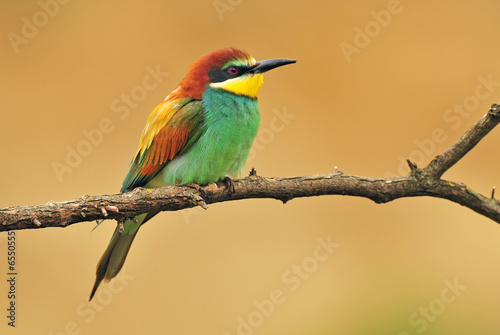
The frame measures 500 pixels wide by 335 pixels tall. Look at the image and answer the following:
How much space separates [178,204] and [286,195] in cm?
32

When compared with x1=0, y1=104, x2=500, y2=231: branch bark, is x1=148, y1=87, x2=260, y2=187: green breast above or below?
above

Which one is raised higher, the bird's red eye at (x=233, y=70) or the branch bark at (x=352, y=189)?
the bird's red eye at (x=233, y=70)

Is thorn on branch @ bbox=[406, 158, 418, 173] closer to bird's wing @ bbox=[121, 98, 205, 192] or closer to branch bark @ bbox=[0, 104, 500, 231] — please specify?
branch bark @ bbox=[0, 104, 500, 231]

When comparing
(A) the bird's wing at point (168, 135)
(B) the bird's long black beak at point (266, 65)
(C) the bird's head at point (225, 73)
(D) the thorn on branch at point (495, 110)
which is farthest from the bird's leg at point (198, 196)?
(D) the thorn on branch at point (495, 110)

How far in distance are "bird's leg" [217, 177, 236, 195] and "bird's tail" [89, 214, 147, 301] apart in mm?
287

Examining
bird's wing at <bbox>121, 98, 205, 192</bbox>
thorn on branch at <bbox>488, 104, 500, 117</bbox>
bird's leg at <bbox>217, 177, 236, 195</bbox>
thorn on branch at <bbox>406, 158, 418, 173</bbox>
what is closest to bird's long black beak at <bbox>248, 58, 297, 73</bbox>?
bird's wing at <bbox>121, 98, 205, 192</bbox>

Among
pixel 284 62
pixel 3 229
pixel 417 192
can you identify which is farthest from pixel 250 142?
pixel 3 229

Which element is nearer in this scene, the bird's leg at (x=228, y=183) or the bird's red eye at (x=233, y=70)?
the bird's leg at (x=228, y=183)

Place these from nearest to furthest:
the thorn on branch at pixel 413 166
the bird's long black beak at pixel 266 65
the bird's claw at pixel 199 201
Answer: the bird's claw at pixel 199 201, the thorn on branch at pixel 413 166, the bird's long black beak at pixel 266 65

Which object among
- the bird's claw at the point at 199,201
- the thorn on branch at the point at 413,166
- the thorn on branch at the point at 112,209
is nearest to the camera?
the thorn on branch at the point at 112,209

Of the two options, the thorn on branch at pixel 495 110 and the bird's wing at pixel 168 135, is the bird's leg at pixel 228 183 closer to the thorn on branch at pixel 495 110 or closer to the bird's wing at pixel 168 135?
the bird's wing at pixel 168 135

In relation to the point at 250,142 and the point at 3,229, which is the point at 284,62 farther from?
the point at 3,229

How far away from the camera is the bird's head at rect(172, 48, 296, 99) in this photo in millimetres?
1705

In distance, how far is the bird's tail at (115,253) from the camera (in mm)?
1660
